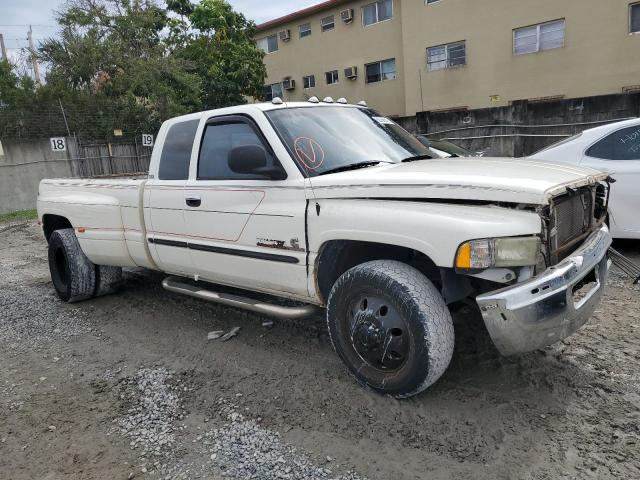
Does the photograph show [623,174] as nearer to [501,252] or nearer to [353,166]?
[353,166]

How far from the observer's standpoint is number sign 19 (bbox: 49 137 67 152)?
17078mm

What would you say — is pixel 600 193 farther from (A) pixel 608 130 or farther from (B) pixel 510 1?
(B) pixel 510 1

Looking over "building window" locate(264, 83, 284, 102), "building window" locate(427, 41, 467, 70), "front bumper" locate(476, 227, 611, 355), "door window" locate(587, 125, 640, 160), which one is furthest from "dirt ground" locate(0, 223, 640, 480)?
"building window" locate(264, 83, 284, 102)

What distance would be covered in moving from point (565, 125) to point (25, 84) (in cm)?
1870

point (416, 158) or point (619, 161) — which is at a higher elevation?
point (416, 158)

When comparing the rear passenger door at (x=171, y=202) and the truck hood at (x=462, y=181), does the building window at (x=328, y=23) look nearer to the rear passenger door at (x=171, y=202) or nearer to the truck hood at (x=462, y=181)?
the rear passenger door at (x=171, y=202)

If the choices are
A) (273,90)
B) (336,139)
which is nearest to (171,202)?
(336,139)

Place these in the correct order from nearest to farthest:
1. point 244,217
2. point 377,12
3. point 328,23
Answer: point 244,217 < point 377,12 < point 328,23

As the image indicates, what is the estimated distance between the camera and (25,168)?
1738 centimetres

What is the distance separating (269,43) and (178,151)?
27.3 meters

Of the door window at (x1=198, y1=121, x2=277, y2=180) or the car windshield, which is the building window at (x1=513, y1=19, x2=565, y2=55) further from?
the door window at (x1=198, y1=121, x2=277, y2=180)

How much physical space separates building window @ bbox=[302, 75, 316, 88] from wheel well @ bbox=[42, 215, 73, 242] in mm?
23129

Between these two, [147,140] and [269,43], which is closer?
[147,140]

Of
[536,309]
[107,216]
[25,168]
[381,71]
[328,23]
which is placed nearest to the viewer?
[536,309]
